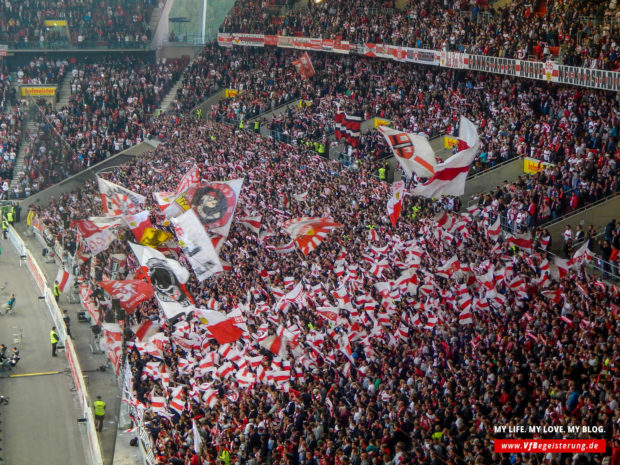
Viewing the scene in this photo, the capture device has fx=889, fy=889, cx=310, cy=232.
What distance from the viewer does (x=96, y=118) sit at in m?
52.8

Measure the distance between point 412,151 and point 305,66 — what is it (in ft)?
73.8

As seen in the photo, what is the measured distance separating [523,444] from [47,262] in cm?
2892

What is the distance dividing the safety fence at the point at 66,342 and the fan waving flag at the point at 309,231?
24.0 feet

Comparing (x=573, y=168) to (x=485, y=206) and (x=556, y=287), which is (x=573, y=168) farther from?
(x=556, y=287)

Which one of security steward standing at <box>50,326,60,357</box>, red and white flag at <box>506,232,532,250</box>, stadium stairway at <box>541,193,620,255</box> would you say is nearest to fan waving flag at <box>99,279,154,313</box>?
Result: security steward standing at <box>50,326,60,357</box>

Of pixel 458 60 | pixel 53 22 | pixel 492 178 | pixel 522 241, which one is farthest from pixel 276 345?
pixel 53 22

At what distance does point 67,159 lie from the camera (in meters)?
48.3

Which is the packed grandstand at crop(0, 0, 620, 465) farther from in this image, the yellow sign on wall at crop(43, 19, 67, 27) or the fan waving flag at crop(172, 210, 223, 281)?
the yellow sign on wall at crop(43, 19, 67, 27)

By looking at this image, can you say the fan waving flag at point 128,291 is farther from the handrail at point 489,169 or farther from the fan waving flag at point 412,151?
the handrail at point 489,169

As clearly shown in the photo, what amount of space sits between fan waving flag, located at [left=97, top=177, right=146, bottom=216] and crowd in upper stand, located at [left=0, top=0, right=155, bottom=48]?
1262 inches

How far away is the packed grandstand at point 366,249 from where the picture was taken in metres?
17.1

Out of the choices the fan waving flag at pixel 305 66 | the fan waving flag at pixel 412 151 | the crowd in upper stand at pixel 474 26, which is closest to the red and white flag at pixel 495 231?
the fan waving flag at pixel 412 151

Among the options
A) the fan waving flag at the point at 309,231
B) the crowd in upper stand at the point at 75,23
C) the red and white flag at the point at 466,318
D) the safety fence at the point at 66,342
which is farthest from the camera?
the crowd in upper stand at the point at 75,23

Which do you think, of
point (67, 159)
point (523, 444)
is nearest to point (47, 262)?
point (67, 159)
